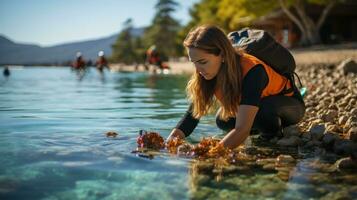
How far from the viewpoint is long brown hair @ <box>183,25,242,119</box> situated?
3359mm

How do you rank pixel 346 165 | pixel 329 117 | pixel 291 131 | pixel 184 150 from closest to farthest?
1. pixel 346 165
2. pixel 184 150
3. pixel 291 131
4. pixel 329 117

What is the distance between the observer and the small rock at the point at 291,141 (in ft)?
14.1

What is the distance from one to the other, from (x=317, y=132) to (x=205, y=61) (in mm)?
1557

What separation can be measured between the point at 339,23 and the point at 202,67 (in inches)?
1269

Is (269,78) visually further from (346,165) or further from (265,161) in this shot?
(346,165)

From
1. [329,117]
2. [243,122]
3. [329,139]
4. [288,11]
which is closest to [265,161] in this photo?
[243,122]

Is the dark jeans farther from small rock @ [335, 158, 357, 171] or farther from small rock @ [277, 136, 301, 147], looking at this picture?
small rock @ [335, 158, 357, 171]

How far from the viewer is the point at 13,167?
3391mm

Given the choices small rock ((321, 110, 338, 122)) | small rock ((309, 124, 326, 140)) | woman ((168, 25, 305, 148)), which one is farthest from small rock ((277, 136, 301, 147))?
small rock ((321, 110, 338, 122))

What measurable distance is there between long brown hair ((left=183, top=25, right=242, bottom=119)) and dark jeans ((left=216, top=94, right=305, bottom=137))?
1.51 ft

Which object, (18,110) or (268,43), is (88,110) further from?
(268,43)

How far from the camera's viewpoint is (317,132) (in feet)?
14.4

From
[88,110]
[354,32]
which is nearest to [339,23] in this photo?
[354,32]

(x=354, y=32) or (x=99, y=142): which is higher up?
(x=354, y=32)
